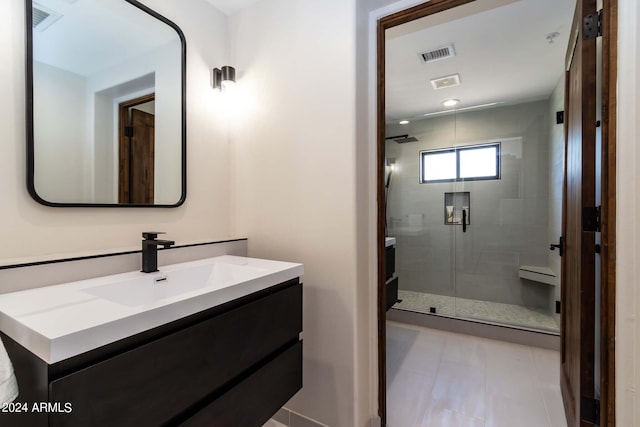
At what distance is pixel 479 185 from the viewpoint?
10.9ft

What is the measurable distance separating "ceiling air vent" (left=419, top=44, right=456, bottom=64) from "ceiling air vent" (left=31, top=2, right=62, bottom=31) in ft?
7.10

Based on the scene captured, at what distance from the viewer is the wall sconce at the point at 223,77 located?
162 centimetres

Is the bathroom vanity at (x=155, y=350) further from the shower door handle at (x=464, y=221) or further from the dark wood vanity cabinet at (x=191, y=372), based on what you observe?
the shower door handle at (x=464, y=221)

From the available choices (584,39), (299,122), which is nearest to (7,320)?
(299,122)

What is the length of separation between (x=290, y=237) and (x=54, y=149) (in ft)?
3.32

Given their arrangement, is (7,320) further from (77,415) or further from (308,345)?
(308,345)

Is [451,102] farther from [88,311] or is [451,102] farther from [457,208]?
[88,311]

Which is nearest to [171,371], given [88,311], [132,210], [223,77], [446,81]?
[88,311]

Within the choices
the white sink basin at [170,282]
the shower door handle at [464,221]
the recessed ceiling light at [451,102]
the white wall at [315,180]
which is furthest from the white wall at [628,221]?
the shower door handle at [464,221]

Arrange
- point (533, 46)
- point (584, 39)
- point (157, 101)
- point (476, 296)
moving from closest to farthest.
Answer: point (584, 39), point (157, 101), point (533, 46), point (476, 296)

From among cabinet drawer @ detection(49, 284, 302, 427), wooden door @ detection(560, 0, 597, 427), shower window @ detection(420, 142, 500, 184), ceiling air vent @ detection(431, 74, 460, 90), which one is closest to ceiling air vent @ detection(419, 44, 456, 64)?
ceiling air vent @ detection(431, 74, 460, 90)

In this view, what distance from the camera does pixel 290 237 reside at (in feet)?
4.88

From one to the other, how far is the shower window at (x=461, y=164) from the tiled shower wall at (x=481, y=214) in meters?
0.07

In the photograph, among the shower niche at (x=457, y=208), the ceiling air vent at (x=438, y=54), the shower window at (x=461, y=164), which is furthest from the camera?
the shower niche at (x=457, y=208)
